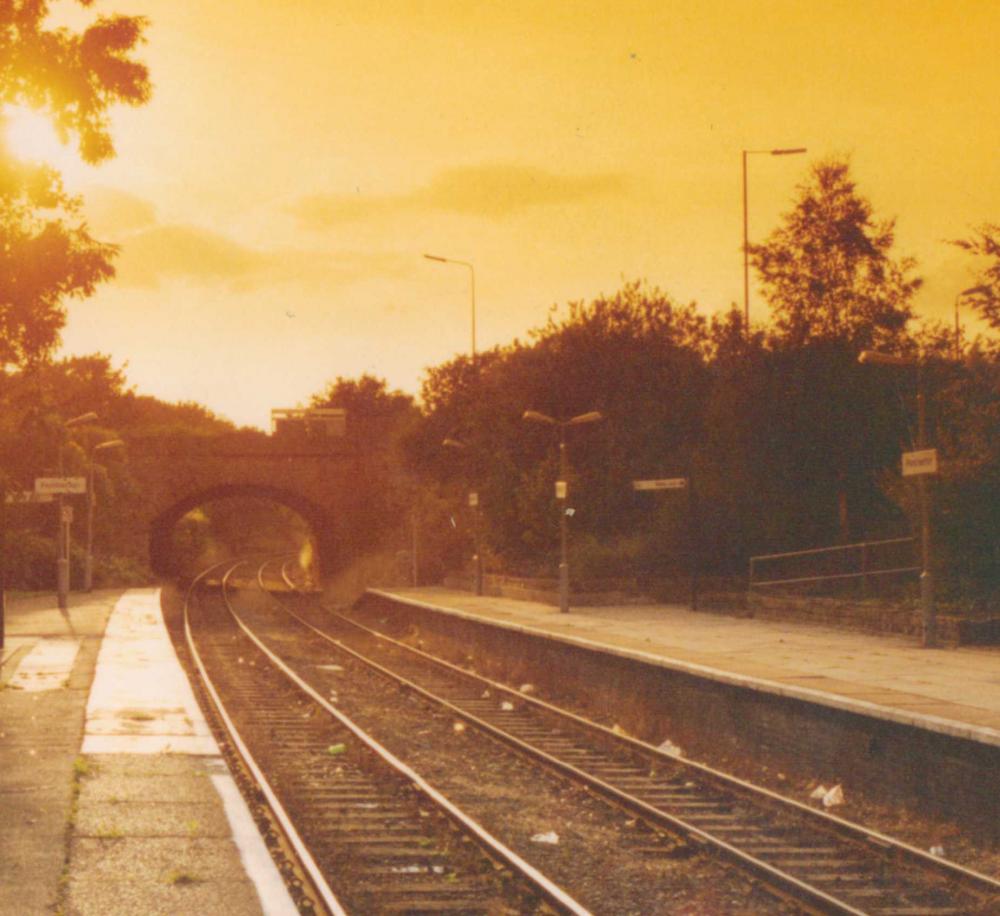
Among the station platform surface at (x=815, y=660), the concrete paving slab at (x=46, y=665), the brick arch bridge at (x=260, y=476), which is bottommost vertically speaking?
the concrete paving slab at (x=46, y=665)

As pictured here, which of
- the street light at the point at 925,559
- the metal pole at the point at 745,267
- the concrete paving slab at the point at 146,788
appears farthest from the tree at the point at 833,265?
the concrete paving slab at the point at 146,788

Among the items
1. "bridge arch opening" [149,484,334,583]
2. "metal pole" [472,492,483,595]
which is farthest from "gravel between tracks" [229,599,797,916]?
"bridge arch opening" [149,484,334,583]

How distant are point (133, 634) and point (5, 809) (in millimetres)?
19419

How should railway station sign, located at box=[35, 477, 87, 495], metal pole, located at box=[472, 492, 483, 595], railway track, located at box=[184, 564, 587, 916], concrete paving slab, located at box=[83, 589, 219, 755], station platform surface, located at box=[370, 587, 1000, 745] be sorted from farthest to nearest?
metal pole, located at box=[472, 492, 483, 595], railway station sign, located at box=[35, 477, 87, 495], concrete paving slab, located at box=[83, 589, 219, 755], station platform surface, located at box=[370, 587, 1000, 745], railway track, located at box=[184, 564, 587, 916]

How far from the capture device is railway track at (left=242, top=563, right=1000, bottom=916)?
8.98 meters

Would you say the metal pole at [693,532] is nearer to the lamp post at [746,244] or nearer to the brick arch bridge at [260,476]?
the lamp post at [746,244]

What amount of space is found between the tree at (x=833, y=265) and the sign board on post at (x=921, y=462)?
550 inches

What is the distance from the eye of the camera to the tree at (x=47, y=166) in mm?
18672

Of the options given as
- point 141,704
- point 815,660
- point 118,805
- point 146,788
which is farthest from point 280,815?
point 815,660

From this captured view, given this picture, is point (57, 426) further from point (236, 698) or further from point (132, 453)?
point (132, 453)

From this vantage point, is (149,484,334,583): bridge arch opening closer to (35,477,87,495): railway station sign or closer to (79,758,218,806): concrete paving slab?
(35,477,87,495): railway station sign

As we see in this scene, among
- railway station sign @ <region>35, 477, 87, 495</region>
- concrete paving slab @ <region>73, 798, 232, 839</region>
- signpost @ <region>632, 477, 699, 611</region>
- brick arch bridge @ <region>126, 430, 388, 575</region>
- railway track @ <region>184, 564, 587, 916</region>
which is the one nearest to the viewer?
railway track @ <region>184, 564, 587, 916</region>

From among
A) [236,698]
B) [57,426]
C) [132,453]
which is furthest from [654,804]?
[132,453]

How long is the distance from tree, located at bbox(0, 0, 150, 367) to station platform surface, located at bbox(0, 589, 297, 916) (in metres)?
5.08
